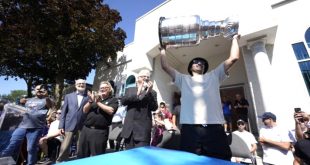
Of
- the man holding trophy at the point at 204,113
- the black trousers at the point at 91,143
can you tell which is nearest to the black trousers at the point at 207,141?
the man holding trophy at the point at 204,113

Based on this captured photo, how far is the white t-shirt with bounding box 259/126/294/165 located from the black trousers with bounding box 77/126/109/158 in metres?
2.70

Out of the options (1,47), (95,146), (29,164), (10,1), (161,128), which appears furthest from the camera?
(1,47)

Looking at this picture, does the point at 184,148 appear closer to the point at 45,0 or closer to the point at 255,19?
the point at 255,19

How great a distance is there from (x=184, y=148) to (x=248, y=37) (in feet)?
17.7

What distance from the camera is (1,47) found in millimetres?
10750

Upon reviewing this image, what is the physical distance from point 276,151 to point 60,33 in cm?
1151

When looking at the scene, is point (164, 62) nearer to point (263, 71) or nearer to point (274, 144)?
point (274, 144)

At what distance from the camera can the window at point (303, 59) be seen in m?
5.58

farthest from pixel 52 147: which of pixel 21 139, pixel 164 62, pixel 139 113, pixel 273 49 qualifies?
pixel 273 49

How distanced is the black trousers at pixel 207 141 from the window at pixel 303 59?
5.17 metres

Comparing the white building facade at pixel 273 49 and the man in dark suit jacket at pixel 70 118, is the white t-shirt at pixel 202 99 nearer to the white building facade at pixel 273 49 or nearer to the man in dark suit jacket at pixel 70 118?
the man in dark suit jacket at pixel 70 118

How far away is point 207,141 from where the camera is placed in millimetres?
1872

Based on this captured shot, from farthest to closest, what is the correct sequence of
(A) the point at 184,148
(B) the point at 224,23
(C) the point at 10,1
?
(C) the point at 10,1
(B) the point at 224,23
(A) the point at 184,148

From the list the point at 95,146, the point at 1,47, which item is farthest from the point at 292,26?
the point at 1,47
